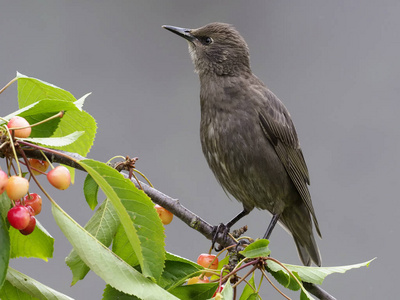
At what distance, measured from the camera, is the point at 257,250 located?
1.48 m

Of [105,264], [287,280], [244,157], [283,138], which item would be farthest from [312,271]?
[283,138]

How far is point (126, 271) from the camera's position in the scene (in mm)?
1224

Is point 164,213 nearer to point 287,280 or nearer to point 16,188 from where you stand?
point 287,280

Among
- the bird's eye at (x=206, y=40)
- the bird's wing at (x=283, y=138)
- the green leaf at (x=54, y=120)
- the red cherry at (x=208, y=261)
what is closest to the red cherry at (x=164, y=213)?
the red cherry at (x=208, y=261)

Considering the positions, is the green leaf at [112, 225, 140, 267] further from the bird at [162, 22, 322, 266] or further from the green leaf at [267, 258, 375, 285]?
the bird at [162, 22, 322, 266]

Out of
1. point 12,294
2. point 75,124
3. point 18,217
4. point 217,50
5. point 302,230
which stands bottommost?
point 12,294

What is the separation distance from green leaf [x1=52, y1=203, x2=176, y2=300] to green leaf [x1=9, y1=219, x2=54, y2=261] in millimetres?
237

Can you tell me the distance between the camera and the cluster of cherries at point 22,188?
112 centimetres

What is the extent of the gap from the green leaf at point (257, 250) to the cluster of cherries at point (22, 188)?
50cm

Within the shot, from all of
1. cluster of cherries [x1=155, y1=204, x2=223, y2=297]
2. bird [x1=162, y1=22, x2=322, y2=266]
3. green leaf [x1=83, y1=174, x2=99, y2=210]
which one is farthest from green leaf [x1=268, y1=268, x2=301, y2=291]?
bird [x1=162, y1=22, x2=322, y2=266]

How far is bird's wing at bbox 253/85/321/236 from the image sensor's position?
290cm

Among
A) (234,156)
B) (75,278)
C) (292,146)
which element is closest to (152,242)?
(75,278)

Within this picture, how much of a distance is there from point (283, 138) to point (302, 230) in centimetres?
51

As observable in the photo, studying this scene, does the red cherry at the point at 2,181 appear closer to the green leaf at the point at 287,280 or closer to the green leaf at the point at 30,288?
the green leaf at the point at 30,288
